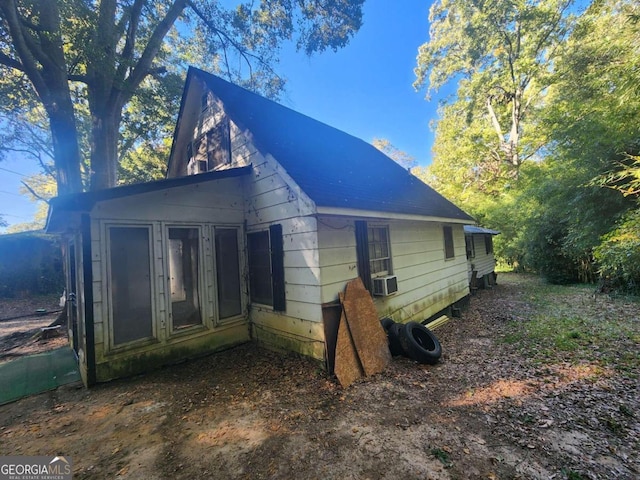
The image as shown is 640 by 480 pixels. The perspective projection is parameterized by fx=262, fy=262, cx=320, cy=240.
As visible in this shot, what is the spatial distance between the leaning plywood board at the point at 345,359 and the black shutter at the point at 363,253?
0.93 m

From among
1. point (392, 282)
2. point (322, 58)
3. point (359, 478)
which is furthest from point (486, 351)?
point (322, 58)

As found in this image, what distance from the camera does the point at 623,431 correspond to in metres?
2.67

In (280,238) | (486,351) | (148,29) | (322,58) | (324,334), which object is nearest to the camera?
(324,334)

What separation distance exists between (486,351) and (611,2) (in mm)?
17148

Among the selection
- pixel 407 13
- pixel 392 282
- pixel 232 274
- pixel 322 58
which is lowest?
pixel 392 282

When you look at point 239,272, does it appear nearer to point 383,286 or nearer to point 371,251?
point 371,251

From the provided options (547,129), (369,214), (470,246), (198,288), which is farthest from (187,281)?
(547,129)

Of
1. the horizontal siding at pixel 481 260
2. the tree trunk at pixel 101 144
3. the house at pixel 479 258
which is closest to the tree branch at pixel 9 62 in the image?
the tree trunk at pixel 101 144

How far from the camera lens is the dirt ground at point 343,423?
2352 mm

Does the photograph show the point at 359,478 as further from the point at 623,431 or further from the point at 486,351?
the point at 486,351

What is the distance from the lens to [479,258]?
43.2 feet

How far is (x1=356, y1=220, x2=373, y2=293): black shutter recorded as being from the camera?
193 inches

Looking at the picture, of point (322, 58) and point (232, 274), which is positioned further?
point (322, 58)

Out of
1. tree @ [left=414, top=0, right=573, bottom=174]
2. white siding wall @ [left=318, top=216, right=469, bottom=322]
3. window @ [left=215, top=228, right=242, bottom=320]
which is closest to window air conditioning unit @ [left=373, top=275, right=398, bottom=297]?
white siding wall @ [left=318, top=216, right=469, bottom=322]
